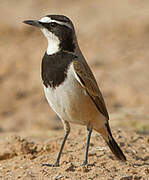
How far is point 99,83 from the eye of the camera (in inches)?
572

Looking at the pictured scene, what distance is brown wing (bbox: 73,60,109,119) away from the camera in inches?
279

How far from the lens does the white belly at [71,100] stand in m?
6.98

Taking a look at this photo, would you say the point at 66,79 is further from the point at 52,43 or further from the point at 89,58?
the point at 89,58

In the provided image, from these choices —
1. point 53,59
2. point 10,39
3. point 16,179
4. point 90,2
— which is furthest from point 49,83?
point 90,2

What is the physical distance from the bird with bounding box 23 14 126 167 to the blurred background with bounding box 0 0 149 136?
3504 millimetres

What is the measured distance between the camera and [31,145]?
8453mm

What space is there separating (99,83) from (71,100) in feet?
24.8

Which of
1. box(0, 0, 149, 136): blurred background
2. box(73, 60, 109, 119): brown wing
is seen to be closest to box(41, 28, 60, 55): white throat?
box(73, 60, 109, 119): brown wing

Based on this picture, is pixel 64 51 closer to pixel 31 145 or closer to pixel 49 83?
pixel 49 83

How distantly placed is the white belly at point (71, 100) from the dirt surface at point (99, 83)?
74 cm

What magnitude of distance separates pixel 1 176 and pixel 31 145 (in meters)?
1.45

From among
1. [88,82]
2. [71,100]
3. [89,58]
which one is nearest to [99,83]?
[89,58]

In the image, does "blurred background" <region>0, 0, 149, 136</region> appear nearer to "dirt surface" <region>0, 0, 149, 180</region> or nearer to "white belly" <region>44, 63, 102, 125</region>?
"dirt surface" <region>0, 0, 149, 180</region>

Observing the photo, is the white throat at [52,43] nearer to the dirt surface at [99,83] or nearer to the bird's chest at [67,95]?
the bird's chest at [67,95]
